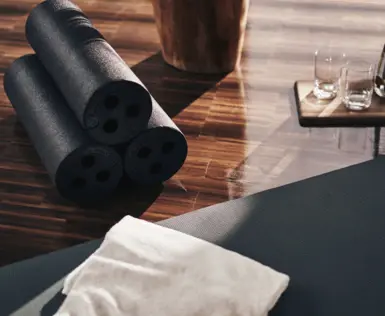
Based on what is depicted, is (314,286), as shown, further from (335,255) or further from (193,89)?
(193,89)

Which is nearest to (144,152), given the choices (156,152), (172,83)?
(156,152)

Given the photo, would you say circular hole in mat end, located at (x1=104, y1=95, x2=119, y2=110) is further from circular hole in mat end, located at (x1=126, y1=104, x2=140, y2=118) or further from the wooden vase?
the wooden vase

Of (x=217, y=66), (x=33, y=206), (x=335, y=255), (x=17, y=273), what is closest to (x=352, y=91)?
(x=217, y=66)

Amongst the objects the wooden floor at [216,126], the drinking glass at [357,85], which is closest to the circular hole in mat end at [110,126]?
the wooden floor at [216,126]

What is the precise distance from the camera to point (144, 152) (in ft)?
7.83

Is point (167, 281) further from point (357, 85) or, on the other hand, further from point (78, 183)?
point (357, 85)

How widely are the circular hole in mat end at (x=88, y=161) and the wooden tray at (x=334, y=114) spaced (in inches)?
32.1

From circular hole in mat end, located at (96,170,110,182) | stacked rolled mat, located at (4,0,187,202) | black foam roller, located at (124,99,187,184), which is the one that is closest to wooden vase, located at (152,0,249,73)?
stacked rolled mat, located at (4,0,187,202)

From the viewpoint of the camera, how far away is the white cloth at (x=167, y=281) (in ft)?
5.16

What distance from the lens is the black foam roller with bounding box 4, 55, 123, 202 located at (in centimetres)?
230

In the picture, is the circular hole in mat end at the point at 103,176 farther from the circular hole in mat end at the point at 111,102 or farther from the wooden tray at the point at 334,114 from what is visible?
the wooden tray at the point at 334,114

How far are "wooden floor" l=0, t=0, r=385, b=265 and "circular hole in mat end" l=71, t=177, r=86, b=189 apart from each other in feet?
0.24

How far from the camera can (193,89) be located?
117 inches

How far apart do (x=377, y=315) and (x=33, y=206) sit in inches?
47.2
